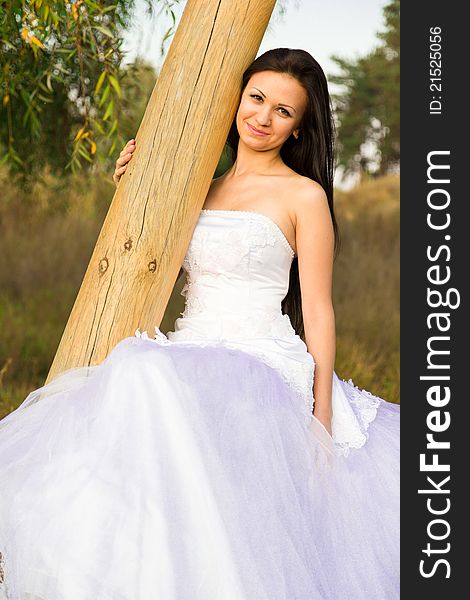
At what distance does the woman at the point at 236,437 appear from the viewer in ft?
7.43

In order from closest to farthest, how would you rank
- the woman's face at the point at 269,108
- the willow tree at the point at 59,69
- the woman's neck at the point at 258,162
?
1. the woman's face at the point at 269,108
2. the woman's neck at the point at 258,162
3. the willow tree at the point at 59,69

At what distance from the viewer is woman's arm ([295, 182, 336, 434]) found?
9.72ft

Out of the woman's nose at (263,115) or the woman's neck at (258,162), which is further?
the woman's neck at (258,162)

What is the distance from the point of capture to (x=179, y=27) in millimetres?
3074

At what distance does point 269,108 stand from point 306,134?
21 centimetres

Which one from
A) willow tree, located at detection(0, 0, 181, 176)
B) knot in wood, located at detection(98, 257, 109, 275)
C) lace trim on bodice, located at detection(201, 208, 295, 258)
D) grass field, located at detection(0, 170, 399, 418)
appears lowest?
knot in wood, located at detection(98, 257, 109, 275)

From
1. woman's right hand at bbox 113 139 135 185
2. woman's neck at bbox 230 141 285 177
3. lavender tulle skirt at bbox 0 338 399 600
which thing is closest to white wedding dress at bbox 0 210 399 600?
lavender tulle skirt at bbox 0 338 399 600

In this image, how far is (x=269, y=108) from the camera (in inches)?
120

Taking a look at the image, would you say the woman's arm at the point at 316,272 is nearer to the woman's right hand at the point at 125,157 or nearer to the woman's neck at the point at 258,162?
the woman's neck at the point at 258,162

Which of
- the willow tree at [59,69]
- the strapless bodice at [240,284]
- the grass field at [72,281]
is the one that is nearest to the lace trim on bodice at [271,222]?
the strapless bodice at [240,284]

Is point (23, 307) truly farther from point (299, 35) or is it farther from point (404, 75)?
point (404, 75)

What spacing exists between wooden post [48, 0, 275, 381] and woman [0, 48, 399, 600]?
10cm

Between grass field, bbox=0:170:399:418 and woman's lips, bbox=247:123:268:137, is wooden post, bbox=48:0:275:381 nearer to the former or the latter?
woman's lips, bbox=247:123:268:137

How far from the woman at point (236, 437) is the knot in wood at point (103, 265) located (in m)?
0.27
